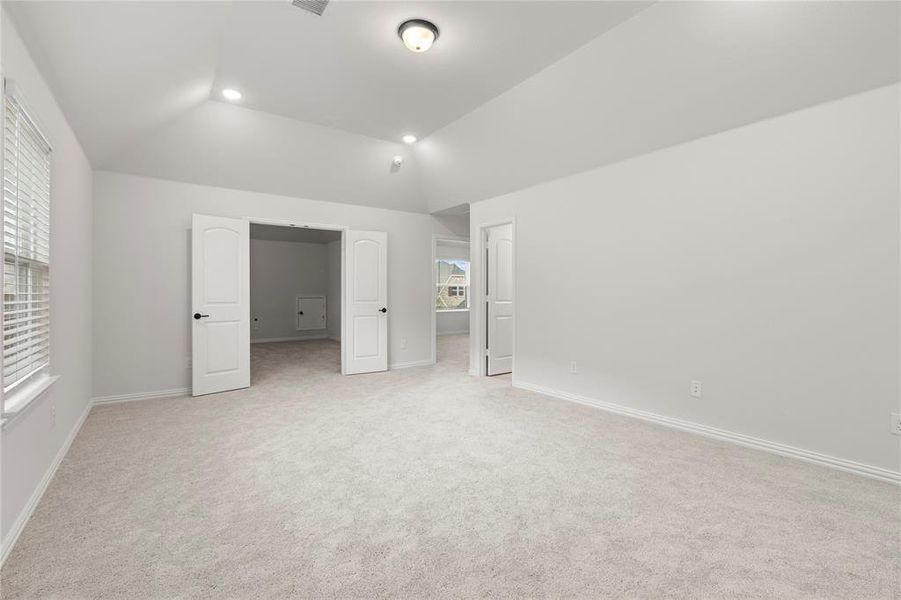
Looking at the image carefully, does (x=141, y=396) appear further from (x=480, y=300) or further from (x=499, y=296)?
(x=499, y=296)

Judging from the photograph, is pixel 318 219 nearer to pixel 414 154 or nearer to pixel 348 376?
pixel 414 154

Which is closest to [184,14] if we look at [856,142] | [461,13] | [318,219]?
[461,13]

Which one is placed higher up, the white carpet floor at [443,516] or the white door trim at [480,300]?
the white door trim at [480,300]

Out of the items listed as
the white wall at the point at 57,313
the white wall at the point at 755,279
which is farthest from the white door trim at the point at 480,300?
the white wall at the point at 57,313

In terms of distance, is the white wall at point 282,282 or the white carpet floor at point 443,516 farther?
the white wall at point 282,282

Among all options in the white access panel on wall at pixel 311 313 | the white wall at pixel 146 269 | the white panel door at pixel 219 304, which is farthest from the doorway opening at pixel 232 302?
the white access panel on wall at pixel 311 313

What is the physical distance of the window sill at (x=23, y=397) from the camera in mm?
1725

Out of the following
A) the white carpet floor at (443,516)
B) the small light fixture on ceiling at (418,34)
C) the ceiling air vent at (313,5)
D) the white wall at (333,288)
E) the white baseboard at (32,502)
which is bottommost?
the white carpet floor at (443,516)

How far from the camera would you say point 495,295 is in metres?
5.15

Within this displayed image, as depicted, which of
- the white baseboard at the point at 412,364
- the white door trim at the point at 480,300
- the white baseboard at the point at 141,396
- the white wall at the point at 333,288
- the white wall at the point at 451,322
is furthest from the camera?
the white wall at the point at 451,322

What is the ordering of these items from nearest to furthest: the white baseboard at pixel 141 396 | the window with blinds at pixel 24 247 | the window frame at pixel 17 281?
the window frame at pixel 17 281 < the window with blinds at pixel 24 247 < the white baseboard at pixel 141 396

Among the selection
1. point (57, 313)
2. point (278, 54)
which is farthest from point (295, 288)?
point (278, 54)

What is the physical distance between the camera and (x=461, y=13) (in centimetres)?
249

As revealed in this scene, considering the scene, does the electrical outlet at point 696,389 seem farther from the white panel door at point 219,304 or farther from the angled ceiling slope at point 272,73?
the white panel door at point 219,304
